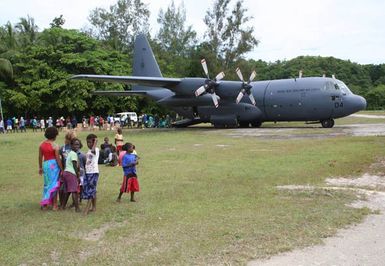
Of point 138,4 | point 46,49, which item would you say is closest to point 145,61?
point 46,49

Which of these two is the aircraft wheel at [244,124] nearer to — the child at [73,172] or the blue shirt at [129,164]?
the blue shirt at [129,164]

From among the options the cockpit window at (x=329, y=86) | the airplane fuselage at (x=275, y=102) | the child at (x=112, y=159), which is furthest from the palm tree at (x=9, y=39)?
the child at (x=112, y=159)

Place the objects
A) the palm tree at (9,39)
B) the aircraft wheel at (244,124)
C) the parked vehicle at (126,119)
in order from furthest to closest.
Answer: the palm tree at (9,39), the parked vehicle at (126,119), the aircraft wheel at (244,124)

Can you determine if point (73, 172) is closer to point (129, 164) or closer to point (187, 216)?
point (129, 164)

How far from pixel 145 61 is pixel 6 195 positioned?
26.4 meters

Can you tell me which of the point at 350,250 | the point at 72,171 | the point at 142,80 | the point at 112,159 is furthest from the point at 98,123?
the point at 350,250

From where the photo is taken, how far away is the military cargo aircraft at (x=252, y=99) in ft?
85.4

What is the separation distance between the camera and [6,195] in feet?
30.6

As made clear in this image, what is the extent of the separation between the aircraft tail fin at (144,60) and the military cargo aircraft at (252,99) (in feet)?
8.90

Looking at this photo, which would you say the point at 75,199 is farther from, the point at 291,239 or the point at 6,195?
the point at 291,239

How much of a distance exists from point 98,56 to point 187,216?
145 ft

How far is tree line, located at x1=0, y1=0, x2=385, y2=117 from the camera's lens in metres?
46.5

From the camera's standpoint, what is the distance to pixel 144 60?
3481 centimetres

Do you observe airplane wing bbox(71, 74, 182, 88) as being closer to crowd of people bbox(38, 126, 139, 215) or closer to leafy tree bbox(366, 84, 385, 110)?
crowd of people bbox(38, 126, 139, 215)
